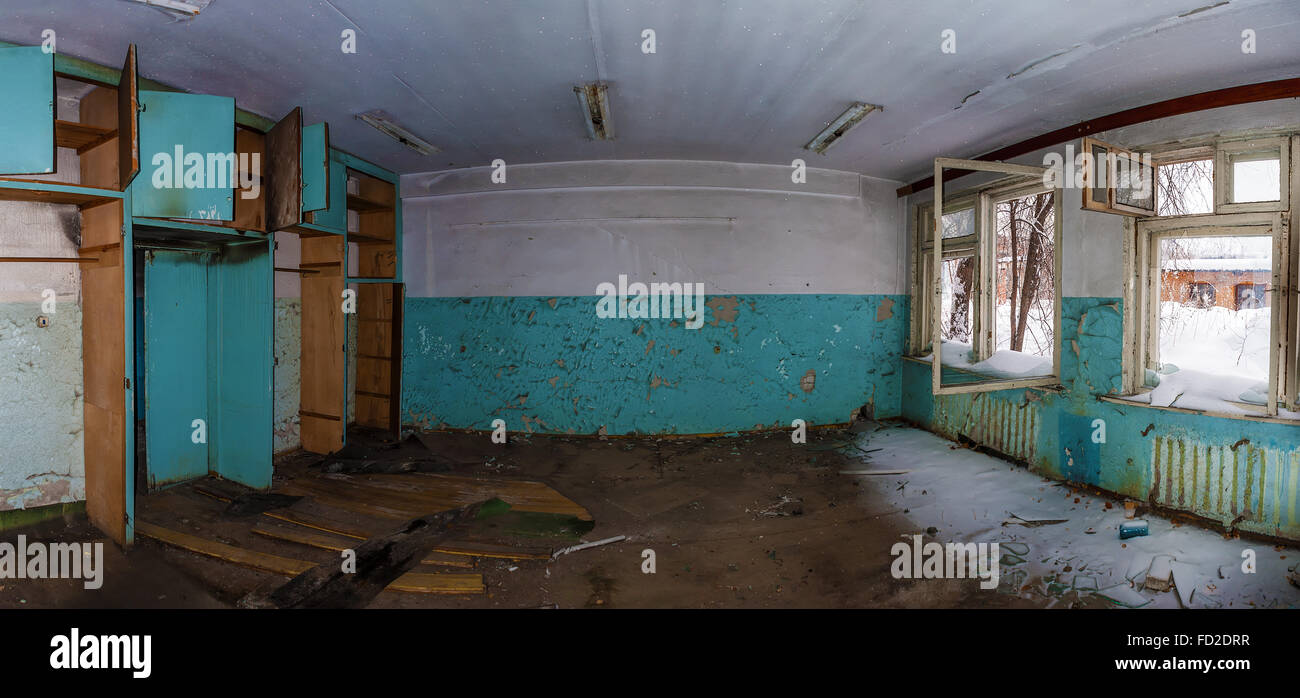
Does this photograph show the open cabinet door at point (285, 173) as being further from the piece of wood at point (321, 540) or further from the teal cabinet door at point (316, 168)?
the piece of wood at point (321, 540)

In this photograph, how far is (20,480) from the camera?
3266 millimetres

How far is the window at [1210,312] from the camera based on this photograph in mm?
3297

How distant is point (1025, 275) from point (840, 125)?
10.4 feet

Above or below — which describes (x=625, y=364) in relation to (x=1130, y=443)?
above

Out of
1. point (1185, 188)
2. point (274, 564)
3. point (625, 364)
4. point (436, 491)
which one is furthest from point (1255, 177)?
point (274, 564)

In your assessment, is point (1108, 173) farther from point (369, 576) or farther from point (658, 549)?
point (369, 576)

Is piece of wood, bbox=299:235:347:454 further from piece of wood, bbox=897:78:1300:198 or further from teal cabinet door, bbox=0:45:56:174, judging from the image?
piece of wood, bbox=897:78:1300:198

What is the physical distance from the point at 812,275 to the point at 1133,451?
2.99m

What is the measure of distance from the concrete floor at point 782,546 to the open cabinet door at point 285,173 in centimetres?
204

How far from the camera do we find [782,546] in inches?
126

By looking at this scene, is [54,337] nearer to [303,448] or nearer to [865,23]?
[303,448]

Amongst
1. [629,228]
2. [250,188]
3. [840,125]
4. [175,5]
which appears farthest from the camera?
[629,228]

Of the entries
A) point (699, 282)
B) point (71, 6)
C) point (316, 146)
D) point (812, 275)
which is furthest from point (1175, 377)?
point (71, 6)

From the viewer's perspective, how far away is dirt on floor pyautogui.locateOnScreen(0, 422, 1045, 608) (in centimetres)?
264
